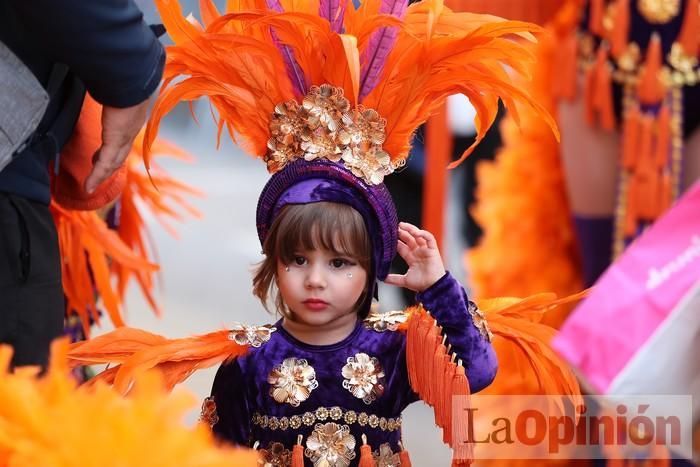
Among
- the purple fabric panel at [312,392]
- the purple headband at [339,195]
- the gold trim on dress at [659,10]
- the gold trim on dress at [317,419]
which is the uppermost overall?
the gold trim on dress at [659,10]

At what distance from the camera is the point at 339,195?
2.36 metres

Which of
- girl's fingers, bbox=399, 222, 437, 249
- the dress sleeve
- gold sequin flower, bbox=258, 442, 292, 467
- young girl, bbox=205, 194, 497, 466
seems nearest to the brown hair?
young girl, bbox=205, 194, 497, 466

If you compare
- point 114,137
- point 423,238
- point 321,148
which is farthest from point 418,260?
point 114,137

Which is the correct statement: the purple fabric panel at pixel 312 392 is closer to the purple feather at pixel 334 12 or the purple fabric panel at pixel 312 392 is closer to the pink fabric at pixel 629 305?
the purple feather at pixel 334 12

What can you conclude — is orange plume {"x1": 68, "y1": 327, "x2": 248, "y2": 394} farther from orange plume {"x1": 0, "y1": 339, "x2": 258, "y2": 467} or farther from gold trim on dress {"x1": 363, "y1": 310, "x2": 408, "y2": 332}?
orange plume {"x1": 0, "y1": 339, "x2": 258, "y2": 467}

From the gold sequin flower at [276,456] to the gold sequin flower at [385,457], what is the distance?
0.15 metres

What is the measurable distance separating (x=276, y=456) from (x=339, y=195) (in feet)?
1.56

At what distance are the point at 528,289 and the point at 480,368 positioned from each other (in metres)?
1.62

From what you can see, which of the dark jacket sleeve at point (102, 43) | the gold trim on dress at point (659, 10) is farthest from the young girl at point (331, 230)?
the gold trim on dress at point (659, 10)

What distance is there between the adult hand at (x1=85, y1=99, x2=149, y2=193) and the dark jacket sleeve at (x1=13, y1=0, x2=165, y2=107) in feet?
0.12

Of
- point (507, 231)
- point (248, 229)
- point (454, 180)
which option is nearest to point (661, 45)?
point (507, 231)

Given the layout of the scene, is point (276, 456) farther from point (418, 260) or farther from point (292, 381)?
point (418, 260)

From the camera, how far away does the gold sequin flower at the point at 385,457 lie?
2387mm

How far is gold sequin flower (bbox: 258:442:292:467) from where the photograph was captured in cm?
238
